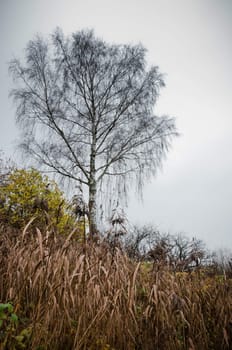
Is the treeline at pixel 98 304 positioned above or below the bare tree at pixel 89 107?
below

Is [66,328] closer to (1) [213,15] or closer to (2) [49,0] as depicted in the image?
(2) [49,0]

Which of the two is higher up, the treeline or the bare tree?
the bare tree

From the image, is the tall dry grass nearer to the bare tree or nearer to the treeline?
the treeline

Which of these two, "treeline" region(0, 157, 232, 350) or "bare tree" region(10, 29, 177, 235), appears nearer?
"treeline" region(0, 157, 232, 350)

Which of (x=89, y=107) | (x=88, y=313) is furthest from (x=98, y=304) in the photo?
(x=89, y=107)

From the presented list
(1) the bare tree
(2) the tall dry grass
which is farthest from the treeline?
(1) the bare tree

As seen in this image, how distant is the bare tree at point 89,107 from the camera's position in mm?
8812

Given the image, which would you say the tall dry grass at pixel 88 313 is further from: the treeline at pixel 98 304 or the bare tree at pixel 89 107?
the bare tree at pixel 89 107

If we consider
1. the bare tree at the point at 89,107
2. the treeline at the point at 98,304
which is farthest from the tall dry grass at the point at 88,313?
the bare tree at the point at 89,107

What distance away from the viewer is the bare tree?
28.9 feet

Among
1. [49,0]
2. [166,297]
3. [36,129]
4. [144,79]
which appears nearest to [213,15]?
[49,0]

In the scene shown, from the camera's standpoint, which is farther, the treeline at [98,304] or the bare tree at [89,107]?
the bare tree at [89,107]

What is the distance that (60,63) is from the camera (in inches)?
376

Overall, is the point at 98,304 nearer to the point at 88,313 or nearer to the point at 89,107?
the point at 88,313
